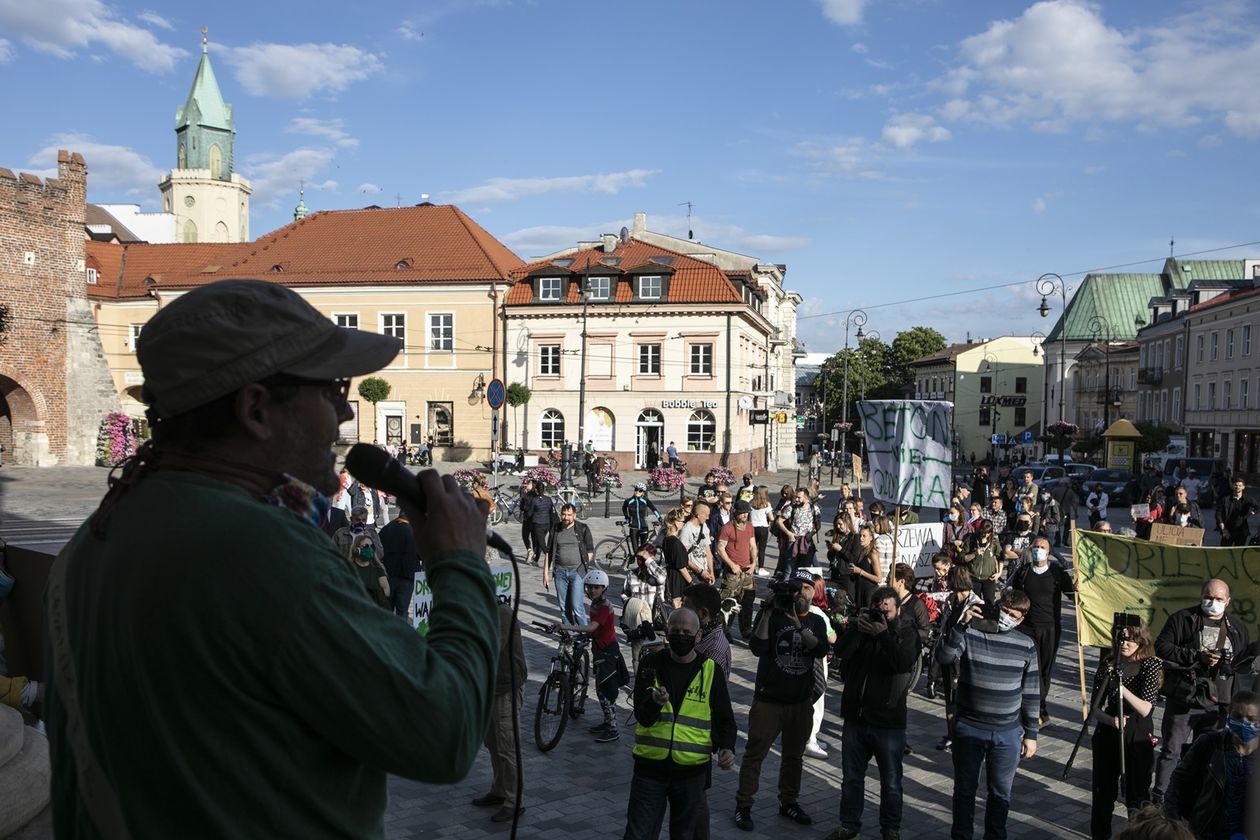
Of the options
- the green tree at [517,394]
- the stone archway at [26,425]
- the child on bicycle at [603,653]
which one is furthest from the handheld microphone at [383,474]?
the green tree at [517,394]

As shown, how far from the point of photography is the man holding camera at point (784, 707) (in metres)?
7.61

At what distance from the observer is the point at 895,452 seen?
1544cm

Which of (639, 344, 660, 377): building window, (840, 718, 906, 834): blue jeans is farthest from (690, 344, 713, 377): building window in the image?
(840, 718, 906, 834): blue jeans

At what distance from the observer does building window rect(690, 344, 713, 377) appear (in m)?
46.5

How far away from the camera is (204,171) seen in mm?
82125

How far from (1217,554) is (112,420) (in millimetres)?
39021

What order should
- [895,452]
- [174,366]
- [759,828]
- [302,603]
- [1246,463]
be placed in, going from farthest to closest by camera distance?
[1246,463]
[895,452]
[759,828]
[174,366]
[302,603]

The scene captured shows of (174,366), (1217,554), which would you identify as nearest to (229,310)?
(174,366)

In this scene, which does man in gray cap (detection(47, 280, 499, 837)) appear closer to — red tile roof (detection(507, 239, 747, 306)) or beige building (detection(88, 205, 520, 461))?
red tile roof (detection(507, 239, 747, 306))

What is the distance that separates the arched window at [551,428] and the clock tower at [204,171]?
48.5 m

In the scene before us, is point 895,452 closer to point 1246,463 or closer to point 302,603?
point 302,603

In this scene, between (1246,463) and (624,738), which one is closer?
(624,738)

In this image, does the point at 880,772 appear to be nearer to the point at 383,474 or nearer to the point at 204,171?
the point at 383,474

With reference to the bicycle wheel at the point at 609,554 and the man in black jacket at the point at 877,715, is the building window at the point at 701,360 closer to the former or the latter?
the bicycle wheel at the point at 609,554
